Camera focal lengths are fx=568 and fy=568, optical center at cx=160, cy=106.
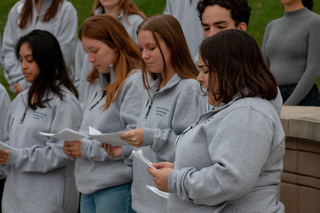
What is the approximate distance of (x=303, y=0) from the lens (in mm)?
4914

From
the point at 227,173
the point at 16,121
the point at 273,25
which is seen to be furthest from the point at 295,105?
the point at 227,173

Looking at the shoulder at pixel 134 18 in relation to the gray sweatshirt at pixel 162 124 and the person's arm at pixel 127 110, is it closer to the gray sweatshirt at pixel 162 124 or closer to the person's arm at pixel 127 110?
the person's arm at pixel 127 110

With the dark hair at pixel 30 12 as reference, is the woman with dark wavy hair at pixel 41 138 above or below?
below

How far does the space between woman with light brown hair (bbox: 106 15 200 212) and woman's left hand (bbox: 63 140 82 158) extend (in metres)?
0.62

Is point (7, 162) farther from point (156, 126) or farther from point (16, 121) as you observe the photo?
point (156, 126)

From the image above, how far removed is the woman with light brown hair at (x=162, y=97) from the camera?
3193mm

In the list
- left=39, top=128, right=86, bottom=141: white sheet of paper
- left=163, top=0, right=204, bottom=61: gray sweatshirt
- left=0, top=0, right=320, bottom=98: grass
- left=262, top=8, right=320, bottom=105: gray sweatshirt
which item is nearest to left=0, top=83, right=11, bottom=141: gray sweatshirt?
left=39, top=128, right=86, bottom=141: white sheet of paper

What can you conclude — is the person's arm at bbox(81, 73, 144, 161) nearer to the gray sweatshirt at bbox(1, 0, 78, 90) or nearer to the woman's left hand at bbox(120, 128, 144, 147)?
the woman's left hand at bbox(120, 128, 144, 147)

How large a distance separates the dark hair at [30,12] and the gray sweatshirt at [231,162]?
144 inches

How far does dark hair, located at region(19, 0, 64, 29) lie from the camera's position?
580cm

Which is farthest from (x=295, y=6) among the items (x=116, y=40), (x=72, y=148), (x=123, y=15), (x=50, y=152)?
(x=50, y=152)

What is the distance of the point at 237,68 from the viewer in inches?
92.8

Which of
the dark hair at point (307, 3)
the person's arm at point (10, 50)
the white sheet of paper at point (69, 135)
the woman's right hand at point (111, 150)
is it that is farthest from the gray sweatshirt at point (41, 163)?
the dark hair at point (307, 3)

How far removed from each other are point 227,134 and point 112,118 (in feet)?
5.53
